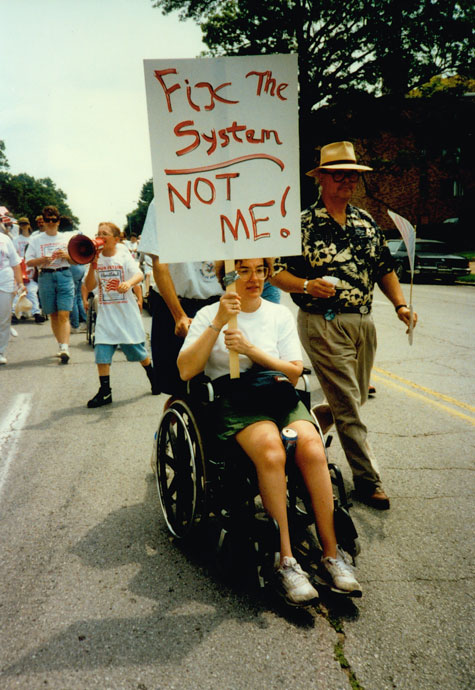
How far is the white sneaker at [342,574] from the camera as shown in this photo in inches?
89.8

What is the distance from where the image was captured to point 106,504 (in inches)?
132

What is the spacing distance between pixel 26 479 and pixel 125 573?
1514 mm

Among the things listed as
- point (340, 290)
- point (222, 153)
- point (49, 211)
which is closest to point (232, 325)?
point (222, 153)

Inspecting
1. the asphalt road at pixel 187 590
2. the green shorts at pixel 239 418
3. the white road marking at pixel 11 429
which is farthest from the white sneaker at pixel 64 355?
the green shorts at pixel 239 418

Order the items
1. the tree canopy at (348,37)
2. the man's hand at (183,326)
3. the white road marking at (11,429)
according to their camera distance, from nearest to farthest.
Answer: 1. the man's hand at (183,326)
2. the white road marking at (11,429)
3. the tree canopy at (348,37)

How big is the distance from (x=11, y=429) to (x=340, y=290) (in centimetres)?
343

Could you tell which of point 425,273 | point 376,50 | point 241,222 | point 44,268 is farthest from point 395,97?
point 241,222

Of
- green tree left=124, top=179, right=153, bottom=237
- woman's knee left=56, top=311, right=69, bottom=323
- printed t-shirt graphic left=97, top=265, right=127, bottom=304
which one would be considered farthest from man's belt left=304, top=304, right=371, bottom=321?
green tree left=124, top=179, right=153, bottom=237

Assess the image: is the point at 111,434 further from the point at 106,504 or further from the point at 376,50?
the point at 376,50

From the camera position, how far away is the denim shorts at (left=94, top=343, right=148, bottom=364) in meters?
5.62

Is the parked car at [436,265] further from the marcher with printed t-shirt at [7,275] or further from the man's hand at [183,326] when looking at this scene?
the man's hand at [183,326]

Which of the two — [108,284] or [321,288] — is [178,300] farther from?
[108,284]

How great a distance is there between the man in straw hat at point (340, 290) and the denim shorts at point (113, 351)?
2892mm

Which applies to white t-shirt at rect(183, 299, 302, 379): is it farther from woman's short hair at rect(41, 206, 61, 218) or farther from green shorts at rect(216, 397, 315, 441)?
woman's short hair at rect(41, 206, 61, 218)
